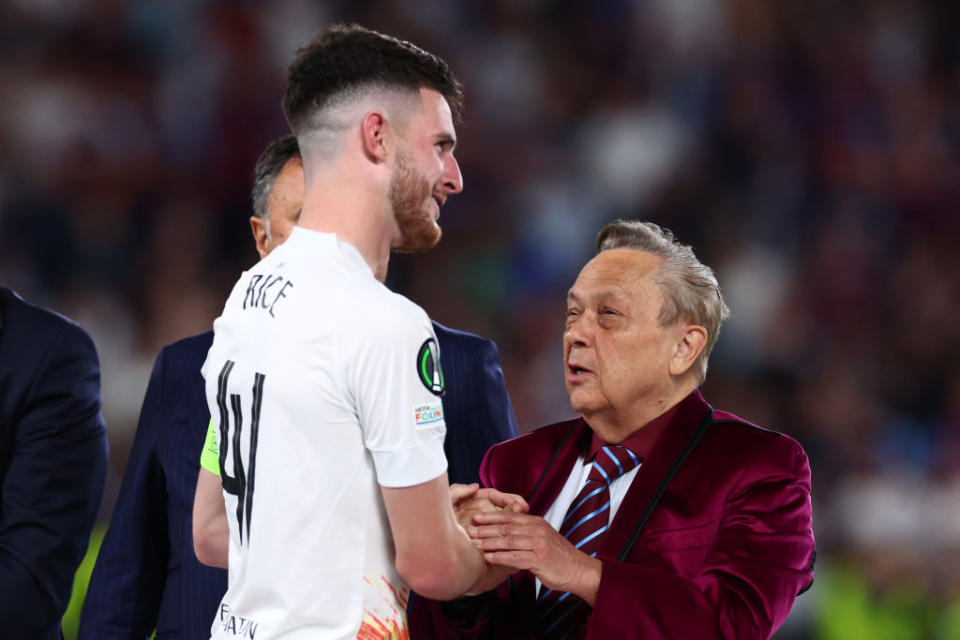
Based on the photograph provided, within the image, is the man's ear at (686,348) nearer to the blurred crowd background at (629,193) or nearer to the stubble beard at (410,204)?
the stubble beard at (410,204)

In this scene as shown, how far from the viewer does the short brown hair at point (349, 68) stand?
193cm

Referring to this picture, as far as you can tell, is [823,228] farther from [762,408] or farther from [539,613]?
[539,613]

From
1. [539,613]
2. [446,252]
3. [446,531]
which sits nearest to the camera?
[446,531]

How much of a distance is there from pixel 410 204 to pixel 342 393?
1.20 ft

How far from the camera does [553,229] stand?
6574 mm

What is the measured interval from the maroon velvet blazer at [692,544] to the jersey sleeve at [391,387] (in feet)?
1.69

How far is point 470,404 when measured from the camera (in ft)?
8.30

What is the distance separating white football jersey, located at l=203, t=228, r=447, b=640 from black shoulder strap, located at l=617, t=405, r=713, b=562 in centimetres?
53

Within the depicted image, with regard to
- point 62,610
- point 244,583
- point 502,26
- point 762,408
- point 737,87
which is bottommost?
point 762,408

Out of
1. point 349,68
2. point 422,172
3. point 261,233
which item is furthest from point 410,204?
point 261,233

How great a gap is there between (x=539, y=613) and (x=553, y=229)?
4.42 metres

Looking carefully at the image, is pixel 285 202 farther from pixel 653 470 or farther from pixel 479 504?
pixel 653 470

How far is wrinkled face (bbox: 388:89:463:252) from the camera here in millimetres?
1926

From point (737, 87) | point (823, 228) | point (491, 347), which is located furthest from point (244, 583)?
point (737, 87)
